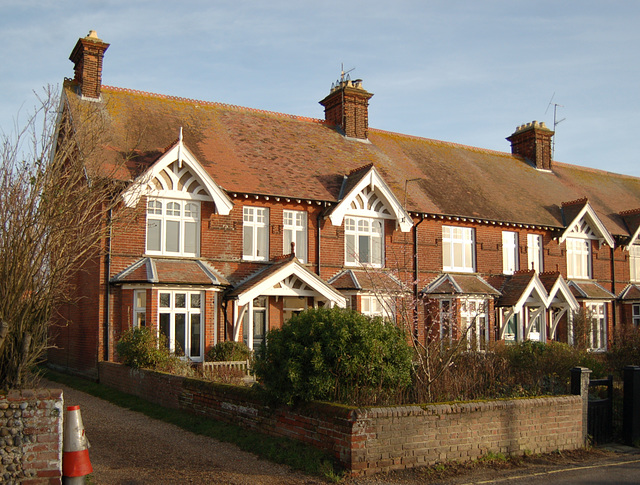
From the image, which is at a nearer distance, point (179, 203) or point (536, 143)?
point (179, 203)

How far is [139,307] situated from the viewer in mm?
18922

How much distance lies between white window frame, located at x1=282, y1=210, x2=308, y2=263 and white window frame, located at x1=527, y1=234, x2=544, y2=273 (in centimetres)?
1036

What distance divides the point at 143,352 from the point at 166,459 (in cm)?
689

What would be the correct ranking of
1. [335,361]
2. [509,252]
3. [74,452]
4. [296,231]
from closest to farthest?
[74,452] < [335,361] < [296,231] < [509,252]

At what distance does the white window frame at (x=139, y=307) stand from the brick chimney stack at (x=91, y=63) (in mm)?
7756

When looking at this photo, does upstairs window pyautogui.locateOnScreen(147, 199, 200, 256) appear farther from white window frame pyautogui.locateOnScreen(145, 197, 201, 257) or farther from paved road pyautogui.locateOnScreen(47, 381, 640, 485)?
paved road pyautogui.locateOnScreen(47, 381, 640, 485)

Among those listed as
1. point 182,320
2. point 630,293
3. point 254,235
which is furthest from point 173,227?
point 630,293

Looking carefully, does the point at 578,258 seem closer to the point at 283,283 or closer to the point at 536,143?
the point at 536,143

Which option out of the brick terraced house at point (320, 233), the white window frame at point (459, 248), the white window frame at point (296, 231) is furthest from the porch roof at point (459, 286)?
the white window frame at point (296, 231)

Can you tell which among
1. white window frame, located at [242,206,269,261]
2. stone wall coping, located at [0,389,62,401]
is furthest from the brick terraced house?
stone wall coping, located at [0,389,62,401]

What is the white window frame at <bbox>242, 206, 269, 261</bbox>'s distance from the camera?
70.3ft

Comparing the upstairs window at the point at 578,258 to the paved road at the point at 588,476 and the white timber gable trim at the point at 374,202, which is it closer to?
the white timber gable trim at the point at 374,202

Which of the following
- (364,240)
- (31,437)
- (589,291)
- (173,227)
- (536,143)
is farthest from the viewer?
(536,143)

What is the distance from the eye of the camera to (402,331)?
10883 mm
